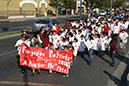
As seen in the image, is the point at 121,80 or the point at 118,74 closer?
the point at 121,80

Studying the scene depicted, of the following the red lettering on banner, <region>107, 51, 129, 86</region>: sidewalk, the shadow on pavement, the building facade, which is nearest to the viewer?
the shadow on pavement

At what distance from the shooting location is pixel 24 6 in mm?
68375

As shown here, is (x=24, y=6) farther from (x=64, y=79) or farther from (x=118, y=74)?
(x=64, y=79)

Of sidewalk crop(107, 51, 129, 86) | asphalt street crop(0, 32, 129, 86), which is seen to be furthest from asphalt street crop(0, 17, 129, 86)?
sidewalk crop(107, 51, 129, 86)

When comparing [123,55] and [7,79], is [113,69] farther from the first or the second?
[7,79]

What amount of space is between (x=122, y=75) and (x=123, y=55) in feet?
14.3

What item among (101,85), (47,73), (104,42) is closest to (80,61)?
(104,42)

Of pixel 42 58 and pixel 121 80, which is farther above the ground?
pixel 42 58

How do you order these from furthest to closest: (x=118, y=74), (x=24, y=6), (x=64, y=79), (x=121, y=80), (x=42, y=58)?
(x=24, y=6), (x=118, y=74), (x=42, y=58), (x=64, y=79), (x=121, y=80)

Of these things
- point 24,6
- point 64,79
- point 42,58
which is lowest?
point 64,79

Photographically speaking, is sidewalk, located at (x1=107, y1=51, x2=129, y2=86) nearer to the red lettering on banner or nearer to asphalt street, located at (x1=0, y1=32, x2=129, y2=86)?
asphalt street, located at (x1=0, y1=32, x2=129, y2=86)

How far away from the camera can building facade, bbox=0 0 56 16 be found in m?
62.1

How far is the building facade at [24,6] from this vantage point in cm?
6212

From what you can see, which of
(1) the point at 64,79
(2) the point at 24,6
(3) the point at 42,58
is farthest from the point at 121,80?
(2) the point at 24,6
